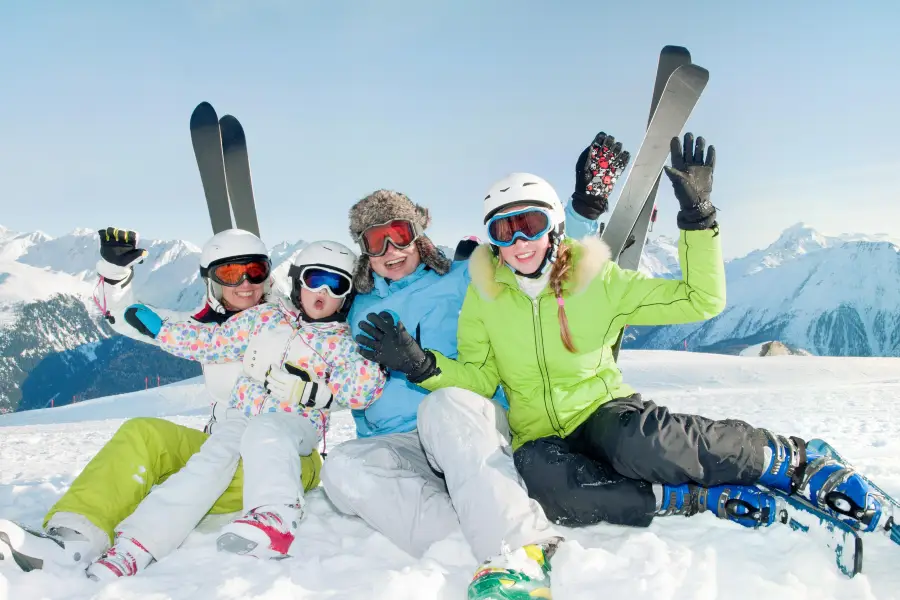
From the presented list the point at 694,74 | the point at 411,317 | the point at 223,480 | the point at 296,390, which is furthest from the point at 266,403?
the point at 694,74

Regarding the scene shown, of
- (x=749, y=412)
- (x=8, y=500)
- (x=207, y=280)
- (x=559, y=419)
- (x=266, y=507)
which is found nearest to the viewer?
(x=266, y=507)

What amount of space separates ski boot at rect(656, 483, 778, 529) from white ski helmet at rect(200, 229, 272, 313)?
2.75 meters

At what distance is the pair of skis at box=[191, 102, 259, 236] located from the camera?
5.62 m

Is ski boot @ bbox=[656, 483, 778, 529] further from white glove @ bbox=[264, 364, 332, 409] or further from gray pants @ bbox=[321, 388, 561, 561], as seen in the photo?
white glove @ bbox=[264, 364, 332, 409]

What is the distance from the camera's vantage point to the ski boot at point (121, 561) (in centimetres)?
220

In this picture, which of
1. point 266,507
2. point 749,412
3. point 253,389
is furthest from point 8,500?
point 749,412

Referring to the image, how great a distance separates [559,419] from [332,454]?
115cm

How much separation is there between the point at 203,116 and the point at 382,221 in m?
3.19

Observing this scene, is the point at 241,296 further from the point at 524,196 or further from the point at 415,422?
the point at 524,196

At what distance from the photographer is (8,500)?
347 cm

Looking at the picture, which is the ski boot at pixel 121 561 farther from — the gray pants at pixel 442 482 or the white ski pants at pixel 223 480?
the gray pants at pixel 442 482

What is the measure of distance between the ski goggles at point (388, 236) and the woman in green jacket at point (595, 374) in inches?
23.8

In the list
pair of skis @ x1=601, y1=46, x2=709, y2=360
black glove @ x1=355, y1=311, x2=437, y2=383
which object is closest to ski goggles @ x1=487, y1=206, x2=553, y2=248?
black glove @ x1=355, y1=311, x2=437, y2=383

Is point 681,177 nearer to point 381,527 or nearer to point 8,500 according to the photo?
point 381,527
